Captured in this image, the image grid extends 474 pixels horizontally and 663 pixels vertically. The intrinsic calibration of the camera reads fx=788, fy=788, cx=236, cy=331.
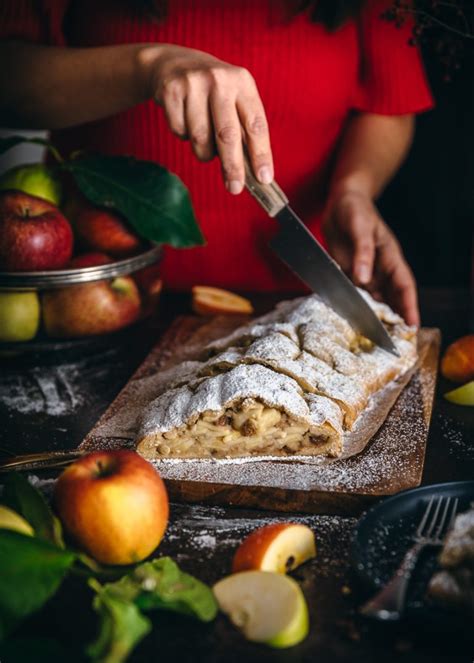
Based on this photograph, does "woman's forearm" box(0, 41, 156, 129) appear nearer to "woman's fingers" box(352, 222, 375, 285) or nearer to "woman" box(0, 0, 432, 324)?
"woman" box(0, 0, 432, 324)

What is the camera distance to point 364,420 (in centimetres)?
169

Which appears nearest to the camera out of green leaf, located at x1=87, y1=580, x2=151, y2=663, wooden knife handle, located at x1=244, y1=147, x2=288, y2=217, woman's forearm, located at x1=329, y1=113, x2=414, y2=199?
green leaf, located at x1=87, y1=580, x2=151, y2=663

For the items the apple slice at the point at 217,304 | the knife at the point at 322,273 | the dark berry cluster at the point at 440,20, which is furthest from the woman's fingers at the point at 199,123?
the apple slice at the point at 217,304

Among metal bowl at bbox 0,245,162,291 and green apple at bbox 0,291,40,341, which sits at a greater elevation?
metal bowl at bbox 0,245,162,291

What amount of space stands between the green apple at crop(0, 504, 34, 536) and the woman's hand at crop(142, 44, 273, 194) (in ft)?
2.61

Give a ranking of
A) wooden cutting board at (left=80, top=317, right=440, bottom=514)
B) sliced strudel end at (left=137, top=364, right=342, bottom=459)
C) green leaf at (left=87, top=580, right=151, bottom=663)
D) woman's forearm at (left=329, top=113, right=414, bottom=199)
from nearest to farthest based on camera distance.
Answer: green leaf at (left=87, top=580, right=151, bottom=663)
wooden cutting board at (left=80, top=317, right=440, bottom=514)
sliced strudel end at (left=137, top=364, right=342, bottom=459)
woman's forearm at (left=329, top=113, right=414, bottom=199)

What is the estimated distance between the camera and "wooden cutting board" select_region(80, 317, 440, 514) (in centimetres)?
140

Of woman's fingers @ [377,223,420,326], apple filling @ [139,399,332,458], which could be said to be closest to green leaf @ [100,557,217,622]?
apple filling @ [139,399,332,458]

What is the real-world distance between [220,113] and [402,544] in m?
0.93

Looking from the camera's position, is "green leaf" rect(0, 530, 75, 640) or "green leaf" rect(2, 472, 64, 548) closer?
"green leaf" rect(0, 530, 75, 640)

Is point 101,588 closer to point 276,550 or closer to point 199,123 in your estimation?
point 276,550

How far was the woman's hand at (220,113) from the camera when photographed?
162 centimetres

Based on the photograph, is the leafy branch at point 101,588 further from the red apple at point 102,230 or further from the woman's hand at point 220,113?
the red apple at point 102,230

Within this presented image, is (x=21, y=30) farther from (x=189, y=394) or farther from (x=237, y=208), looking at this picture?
(x=189, y=394)
